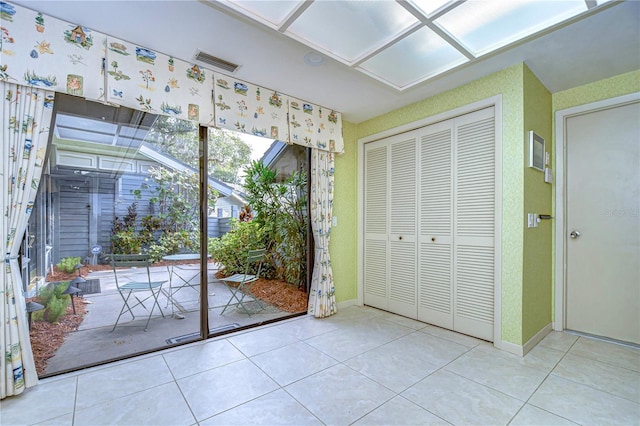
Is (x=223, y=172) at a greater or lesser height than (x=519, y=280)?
greater

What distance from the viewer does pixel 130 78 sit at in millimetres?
2146

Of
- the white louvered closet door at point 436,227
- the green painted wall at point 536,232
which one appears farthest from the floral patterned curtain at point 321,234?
the green painted wall at point 536,232

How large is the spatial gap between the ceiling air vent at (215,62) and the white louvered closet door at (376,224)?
1968 mm

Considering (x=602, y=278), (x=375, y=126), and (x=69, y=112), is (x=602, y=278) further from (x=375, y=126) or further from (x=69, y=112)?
(x=69, y=112)

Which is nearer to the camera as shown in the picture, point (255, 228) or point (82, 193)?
point (82, 193)

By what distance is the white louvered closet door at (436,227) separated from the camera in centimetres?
292

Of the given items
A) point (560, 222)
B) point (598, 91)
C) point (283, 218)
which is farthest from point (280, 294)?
point (598, 91)

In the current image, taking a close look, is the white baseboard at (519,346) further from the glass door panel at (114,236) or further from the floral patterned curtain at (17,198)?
the floral patterned curtain at (17,198)

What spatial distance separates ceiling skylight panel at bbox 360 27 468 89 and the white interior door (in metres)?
1.66

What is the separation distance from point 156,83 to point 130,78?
0.17 meters

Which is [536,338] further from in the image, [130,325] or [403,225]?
[130,325]

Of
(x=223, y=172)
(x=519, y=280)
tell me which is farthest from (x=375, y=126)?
(x=519, y=280)

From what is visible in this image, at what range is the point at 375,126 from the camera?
366 centimetres

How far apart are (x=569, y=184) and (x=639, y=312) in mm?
1276
